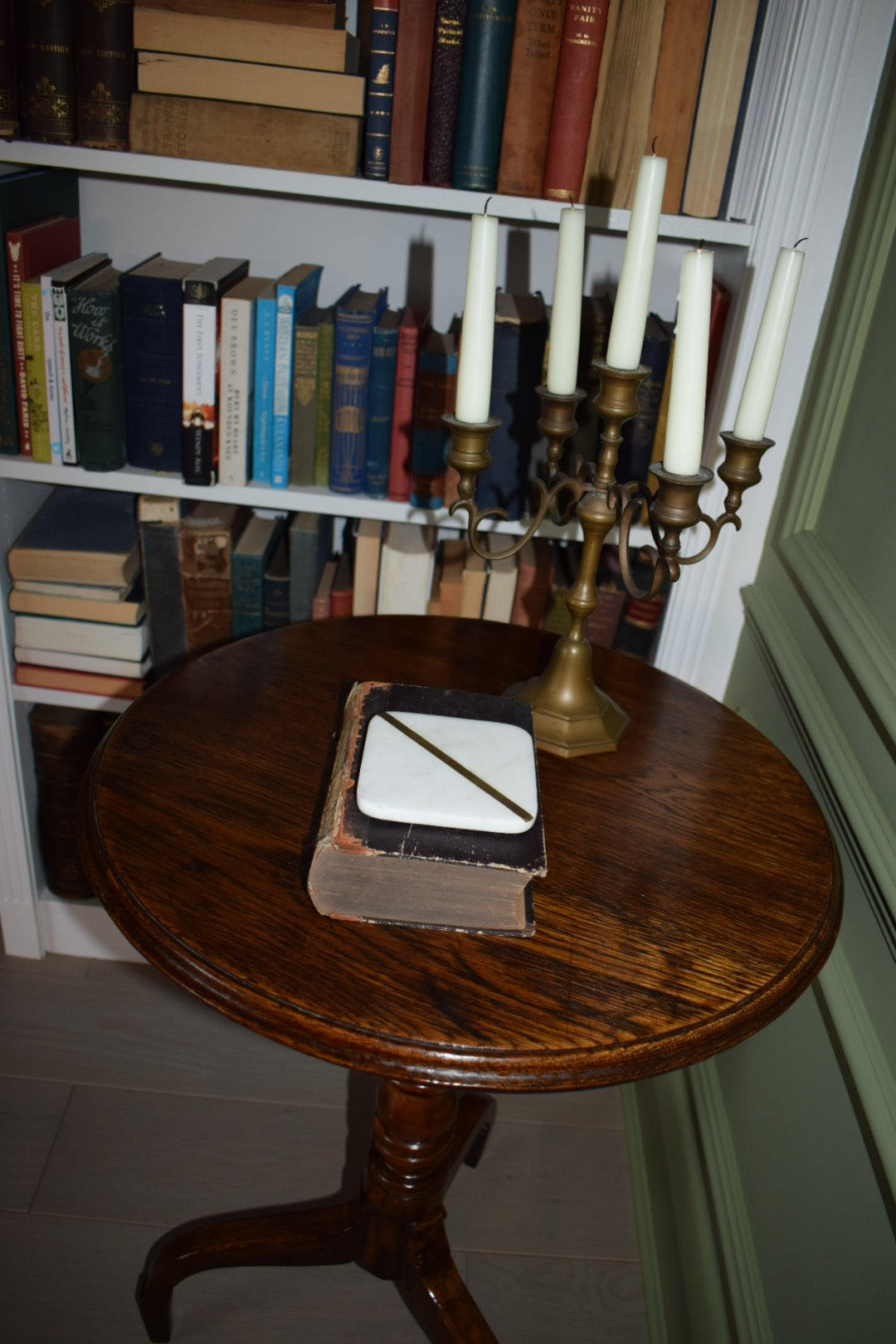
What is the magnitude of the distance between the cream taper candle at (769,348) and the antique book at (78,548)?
91cm

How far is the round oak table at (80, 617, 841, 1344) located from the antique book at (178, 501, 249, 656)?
0.29 m

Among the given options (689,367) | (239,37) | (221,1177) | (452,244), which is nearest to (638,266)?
(689,367)

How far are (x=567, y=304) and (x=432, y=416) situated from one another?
17.2 inches

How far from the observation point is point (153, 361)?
1.32 meters

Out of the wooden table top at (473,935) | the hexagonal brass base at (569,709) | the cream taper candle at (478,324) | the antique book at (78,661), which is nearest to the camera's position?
the wooden table top at (473,935)

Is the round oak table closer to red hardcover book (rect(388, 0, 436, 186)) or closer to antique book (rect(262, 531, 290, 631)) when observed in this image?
→ antique book (rect(262, 531, 290, 631))

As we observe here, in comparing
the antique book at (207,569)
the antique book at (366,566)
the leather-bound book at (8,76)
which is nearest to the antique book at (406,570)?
the antique book at (366,566)

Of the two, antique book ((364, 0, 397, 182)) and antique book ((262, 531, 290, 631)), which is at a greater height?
antique book ((364, 0, 397, 182))

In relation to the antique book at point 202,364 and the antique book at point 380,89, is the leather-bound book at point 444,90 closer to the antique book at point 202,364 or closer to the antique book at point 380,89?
the antique book at point 380,89

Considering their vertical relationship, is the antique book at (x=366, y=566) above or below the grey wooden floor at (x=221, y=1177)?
above

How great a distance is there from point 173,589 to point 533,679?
664mm

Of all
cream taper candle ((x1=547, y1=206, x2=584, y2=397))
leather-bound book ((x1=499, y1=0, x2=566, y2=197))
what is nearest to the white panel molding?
leather-bound book ((x1=499, y1=0, x2=566, y2=197))

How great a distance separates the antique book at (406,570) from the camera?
1405 mm

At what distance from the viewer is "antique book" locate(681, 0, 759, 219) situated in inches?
43.9
